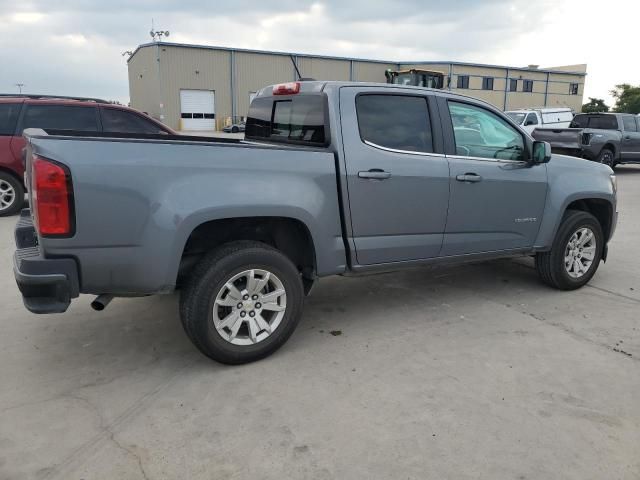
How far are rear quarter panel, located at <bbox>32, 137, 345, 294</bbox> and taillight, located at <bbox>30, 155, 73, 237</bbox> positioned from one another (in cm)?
5

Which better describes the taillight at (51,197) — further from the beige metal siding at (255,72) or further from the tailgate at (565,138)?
the beige metal siding at (255,72)

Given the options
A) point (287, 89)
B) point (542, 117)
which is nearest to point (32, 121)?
point (287, 89)

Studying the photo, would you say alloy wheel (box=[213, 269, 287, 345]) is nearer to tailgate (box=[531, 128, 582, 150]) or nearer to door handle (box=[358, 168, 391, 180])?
door handle (box=[358, 168, 391, 180])

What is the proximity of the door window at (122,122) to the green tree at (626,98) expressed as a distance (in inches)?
2561

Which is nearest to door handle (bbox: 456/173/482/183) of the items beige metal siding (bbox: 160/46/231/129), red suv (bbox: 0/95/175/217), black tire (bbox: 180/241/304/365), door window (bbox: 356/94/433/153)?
door window (bbox: 356/94/433/153)

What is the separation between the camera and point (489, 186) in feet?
14.3

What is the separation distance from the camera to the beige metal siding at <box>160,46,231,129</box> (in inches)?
1580

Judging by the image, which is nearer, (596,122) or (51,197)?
(51,197)

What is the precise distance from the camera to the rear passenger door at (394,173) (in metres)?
3.76

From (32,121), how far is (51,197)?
21.6 ft

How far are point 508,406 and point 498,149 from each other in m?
2.38

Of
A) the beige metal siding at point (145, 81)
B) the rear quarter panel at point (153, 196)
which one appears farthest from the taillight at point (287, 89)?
the beige metal siding at point (145, 81)

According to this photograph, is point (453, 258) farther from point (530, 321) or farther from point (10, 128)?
point (10, 128)

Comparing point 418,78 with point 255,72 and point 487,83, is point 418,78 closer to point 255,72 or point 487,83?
point 255,72
